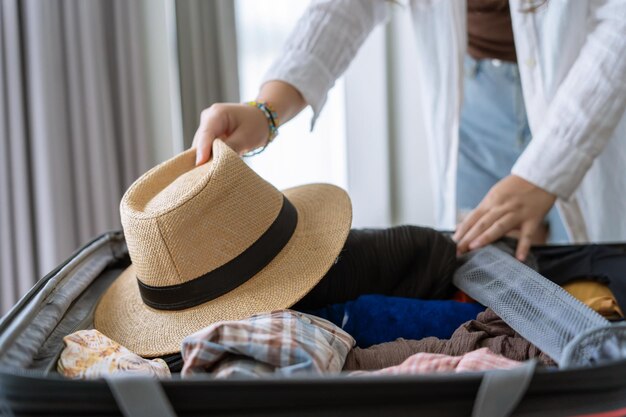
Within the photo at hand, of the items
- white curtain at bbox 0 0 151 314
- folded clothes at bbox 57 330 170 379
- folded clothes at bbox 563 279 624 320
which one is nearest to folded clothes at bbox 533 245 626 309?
folded clothes at bbox 563 279 624 320

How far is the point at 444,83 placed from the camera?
138 cm

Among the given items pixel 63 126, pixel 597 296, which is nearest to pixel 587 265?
pixel 597 296

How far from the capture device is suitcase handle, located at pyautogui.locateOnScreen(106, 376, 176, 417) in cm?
49

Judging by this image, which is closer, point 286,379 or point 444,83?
point 286,379

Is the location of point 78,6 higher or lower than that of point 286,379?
higher

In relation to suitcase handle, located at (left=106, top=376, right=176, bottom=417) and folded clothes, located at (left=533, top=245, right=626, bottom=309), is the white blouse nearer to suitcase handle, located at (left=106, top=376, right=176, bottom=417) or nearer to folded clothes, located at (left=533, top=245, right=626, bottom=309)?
folded clothes, located at (left=533, top=245, right=626, bottom=309)

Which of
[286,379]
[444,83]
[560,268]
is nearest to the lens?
[286,379]

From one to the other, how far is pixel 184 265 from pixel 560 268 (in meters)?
0.56

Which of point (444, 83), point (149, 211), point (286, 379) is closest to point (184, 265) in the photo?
point (149, 211)

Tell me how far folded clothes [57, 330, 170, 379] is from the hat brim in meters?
0.06

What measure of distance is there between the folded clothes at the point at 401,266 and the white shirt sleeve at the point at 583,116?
213mm

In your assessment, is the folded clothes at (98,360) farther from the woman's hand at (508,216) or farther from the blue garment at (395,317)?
the woman's hand at (508,216)

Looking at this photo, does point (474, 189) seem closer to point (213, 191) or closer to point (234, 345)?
point (213, 191)

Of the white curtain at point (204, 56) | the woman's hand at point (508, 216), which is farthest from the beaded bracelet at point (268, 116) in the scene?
the white curtain at point (204, 56)
